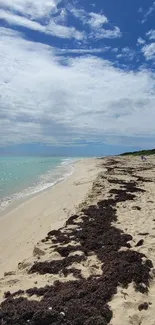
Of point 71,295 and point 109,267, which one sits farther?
point 109,267

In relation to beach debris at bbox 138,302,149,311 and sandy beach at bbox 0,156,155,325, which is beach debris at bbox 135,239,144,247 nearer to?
sandy beach at bbox 0,156,155,325

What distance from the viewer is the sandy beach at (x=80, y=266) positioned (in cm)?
559

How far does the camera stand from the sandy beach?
5590mm

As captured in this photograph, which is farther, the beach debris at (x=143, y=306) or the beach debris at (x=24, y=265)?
the beach debris at (x=24, y=265)

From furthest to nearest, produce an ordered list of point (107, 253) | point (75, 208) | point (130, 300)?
point (75, 208)
point (107, 253)
point (130, 300)

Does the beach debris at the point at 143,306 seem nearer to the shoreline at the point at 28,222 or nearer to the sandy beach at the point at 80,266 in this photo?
the sandy beach at the point at 80,266

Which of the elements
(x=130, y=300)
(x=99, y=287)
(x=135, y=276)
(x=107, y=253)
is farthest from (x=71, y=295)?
(x=107, y=253)

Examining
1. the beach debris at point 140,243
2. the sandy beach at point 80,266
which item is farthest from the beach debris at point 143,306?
the beach debris at point 140,243

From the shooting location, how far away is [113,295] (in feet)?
20.8

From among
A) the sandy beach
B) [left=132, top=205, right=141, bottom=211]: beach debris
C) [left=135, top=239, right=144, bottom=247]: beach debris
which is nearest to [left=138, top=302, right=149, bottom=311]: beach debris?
the sandy beach

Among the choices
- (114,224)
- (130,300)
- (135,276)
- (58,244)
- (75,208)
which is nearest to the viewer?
(130,300)

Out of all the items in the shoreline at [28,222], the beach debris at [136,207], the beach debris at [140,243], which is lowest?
the shoreline at [28,222]

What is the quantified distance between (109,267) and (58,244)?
2718 millimetres

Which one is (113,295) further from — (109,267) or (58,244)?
(58,244)
